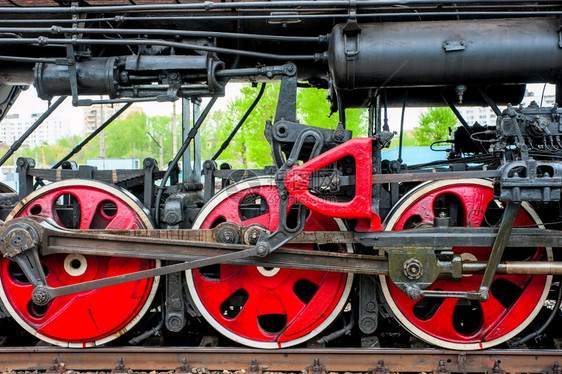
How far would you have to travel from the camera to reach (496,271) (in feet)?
11.0

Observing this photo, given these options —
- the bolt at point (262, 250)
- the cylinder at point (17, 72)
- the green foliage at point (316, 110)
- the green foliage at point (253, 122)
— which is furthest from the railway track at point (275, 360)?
the green foliage at point (253, 122)

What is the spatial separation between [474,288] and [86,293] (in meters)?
3.02

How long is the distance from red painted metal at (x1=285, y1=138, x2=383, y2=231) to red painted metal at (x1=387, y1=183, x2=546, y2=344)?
51cm

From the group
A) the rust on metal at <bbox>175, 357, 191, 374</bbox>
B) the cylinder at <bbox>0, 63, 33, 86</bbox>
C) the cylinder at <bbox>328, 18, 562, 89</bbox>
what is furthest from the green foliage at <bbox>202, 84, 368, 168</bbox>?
the rust on metal at <bbox>175, 357, 191, 374</bbox>

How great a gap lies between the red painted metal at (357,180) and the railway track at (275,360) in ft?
3.72

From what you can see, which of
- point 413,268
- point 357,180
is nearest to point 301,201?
point 357,180

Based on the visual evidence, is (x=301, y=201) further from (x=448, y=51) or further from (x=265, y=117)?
(x=265, y=117)

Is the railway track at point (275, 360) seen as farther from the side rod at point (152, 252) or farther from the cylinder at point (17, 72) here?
the cylinder at point (17, 72)

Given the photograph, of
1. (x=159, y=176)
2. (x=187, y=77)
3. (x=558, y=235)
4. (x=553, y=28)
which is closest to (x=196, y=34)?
(x=187, y=77)

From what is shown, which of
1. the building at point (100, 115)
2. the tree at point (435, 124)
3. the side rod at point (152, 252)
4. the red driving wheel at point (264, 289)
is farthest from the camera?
the building at point (100, 115)

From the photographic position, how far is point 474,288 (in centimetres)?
368

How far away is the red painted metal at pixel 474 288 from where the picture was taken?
3.60 meters

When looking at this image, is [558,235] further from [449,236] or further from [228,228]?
[228,228]

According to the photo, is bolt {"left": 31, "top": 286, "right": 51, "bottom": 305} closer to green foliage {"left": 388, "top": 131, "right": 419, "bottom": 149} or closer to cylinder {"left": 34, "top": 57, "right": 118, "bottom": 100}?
cylinder {"left": 34, "top": 57, "right": 118, "bottom": 100}
